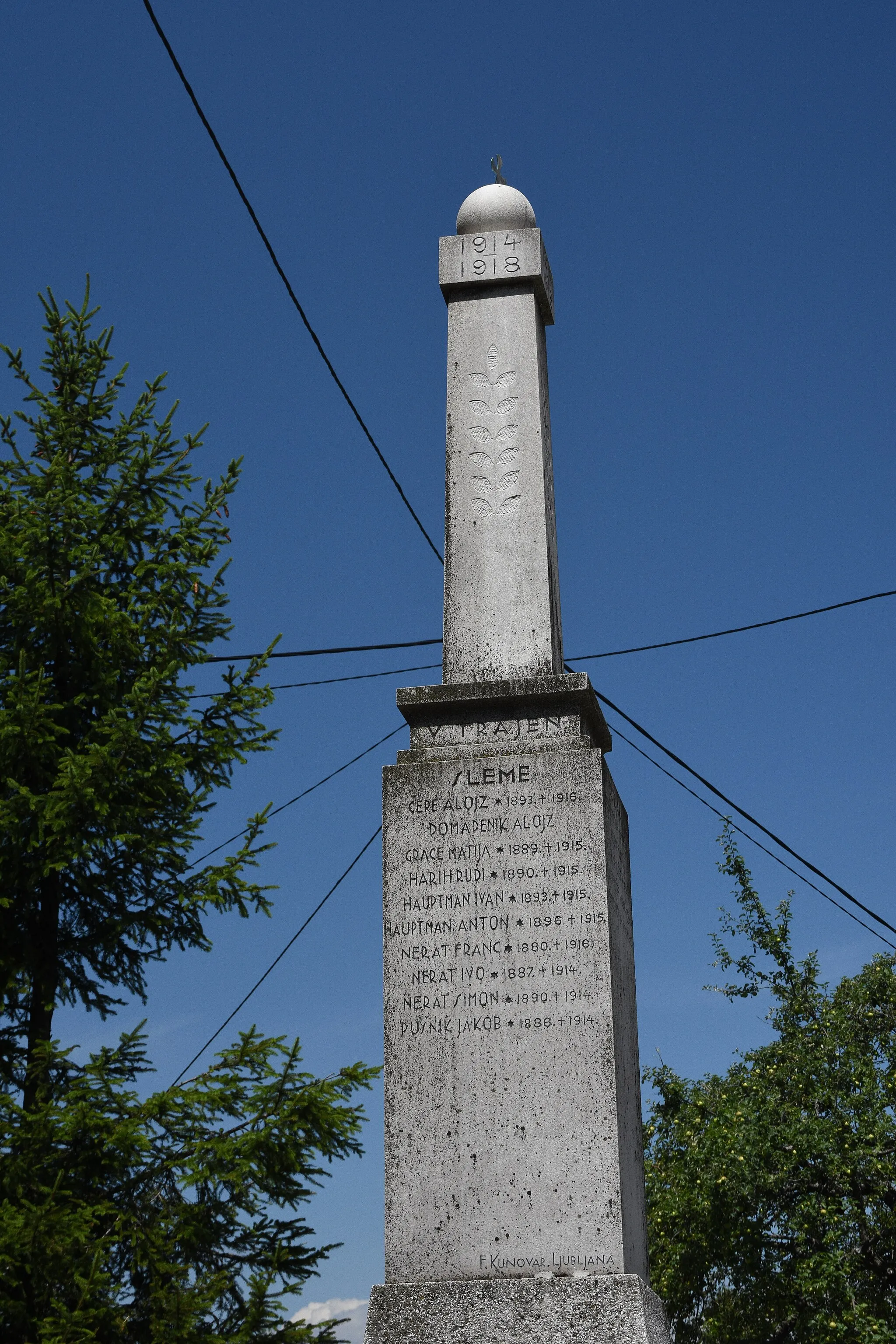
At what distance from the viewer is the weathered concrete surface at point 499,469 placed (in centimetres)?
874

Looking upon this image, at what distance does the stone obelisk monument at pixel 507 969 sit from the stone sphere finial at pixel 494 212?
40.1 inches

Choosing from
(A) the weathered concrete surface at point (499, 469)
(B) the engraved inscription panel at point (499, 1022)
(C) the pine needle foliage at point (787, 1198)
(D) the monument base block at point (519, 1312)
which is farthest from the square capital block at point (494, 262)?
(C) the pine needle foliage at point (787, 1198)

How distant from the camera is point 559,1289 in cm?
720

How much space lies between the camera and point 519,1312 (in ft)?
23.5

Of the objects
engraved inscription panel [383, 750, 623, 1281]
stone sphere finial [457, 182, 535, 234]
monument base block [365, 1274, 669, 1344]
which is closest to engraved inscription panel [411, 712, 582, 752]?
engraved inscription panel [383, 750, 623, 1281]

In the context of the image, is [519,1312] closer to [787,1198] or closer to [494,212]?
[494,212]

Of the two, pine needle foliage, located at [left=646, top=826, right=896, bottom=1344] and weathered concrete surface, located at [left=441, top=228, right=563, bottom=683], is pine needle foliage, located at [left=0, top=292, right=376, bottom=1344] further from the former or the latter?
pine needle foliage, located at [left=646, top=826, right=896, bottom=1344]

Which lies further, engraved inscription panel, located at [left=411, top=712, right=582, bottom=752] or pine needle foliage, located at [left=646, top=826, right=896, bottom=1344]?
pine needle foliage, located at [left=646, top=826, right=896, bottom=1344]

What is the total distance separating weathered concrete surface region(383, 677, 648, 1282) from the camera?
7434 mm

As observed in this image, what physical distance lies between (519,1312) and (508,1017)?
133 centimetres

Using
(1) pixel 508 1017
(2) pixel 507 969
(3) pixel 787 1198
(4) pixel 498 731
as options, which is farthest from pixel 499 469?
(3) pixel 787 1198

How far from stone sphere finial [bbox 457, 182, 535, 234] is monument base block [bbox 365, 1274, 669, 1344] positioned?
5.83 m

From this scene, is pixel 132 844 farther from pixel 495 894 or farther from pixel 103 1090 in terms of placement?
pixel 495 894

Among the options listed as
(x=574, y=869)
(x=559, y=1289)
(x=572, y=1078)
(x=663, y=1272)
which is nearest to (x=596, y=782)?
(x=574, y=869)
